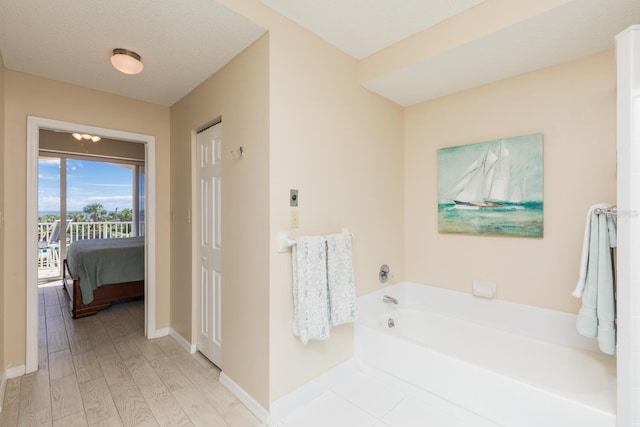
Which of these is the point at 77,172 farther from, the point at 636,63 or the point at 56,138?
the point at 636,63

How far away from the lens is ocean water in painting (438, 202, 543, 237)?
206 centimetres

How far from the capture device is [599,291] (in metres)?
1.59

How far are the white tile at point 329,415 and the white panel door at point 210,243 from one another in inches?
34.1

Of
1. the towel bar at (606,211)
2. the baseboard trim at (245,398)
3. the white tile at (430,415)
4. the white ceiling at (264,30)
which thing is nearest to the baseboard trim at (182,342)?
the baseboard trim at (245,398)

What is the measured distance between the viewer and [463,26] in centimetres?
174

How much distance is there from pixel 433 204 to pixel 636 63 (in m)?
1.51

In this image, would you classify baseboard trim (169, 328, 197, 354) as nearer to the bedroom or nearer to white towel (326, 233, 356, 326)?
the bedroom

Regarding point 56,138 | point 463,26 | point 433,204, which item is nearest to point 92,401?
point 433,204

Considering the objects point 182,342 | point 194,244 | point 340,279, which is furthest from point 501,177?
point 182,342

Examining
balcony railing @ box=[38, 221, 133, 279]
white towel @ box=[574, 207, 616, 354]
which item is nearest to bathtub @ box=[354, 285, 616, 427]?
white towel @ box=[574, 207, 616, 354]

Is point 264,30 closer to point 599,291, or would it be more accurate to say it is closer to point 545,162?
point 545,162

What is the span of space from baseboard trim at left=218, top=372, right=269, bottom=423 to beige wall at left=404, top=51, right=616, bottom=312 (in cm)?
172

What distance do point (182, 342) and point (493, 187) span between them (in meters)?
3.04

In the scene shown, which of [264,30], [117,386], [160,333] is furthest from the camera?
[160,333]
